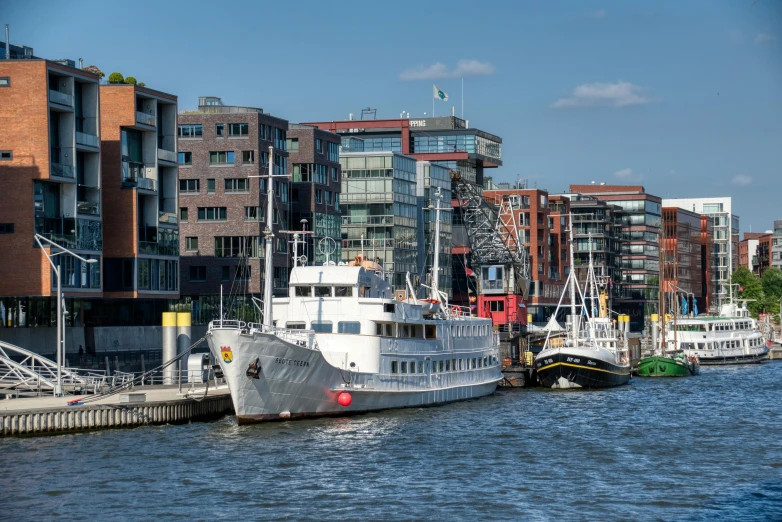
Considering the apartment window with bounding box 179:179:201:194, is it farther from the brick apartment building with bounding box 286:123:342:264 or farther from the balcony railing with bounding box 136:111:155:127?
the balcony railing with bounding box 136:111:155:127

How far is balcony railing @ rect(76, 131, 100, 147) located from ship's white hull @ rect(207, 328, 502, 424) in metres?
33.1

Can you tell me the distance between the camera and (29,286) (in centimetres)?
8175

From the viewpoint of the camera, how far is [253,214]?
379 feet

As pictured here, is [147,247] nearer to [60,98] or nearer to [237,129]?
[60,98]

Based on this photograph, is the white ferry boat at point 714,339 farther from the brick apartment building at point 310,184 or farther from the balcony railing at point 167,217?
the balcony railing at point 167,217

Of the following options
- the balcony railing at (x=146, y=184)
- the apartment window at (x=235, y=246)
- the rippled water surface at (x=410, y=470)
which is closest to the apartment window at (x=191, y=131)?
the apartment window at (x=235, y=246)

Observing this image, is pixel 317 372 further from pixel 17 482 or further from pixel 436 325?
pixel 17 482

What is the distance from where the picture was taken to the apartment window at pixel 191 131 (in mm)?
116375

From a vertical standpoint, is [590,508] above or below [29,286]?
below

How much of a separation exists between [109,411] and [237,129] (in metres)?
63.2

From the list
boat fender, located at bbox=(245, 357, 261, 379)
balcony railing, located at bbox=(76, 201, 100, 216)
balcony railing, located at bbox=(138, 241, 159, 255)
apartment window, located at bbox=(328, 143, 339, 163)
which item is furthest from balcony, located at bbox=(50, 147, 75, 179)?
apartment window, located at bbox=(328, 143, 339, 163)

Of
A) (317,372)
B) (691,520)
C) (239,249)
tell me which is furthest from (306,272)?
(239,249)

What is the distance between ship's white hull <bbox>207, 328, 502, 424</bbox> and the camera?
55812 millimetres

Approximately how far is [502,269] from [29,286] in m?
67.6
